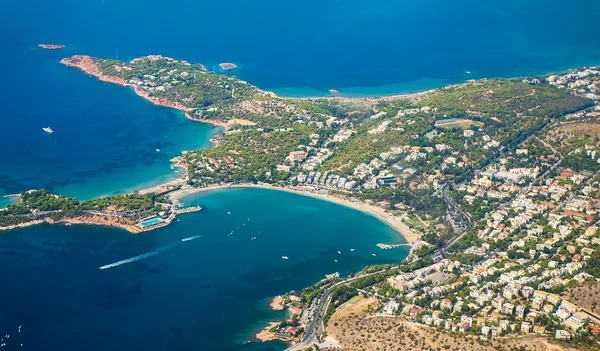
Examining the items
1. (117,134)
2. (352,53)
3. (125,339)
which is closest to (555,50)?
(352,53)

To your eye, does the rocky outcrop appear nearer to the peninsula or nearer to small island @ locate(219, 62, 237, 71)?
the peninsula

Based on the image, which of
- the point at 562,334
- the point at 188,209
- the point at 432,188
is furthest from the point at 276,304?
the point at 432,188

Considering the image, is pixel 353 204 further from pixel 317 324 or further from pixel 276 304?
pixel 317 324

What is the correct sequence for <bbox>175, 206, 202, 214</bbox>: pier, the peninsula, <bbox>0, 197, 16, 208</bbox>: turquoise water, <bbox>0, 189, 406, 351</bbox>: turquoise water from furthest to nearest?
<bbox>0, 197, 16, 208</bbox>: turquoise water < <bbox>175, 206, 202, 214</bbox>: pier < the peninsula < <bbox>0, 189, 406, 351</bbox>: turquoise water

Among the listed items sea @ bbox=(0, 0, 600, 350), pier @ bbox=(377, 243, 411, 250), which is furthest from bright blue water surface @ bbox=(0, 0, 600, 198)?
pier @ bbox=(377, 243, 411, 250)

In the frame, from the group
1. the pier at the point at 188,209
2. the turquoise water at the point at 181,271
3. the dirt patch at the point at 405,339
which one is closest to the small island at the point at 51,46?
the turquoise water at the point at 181,271

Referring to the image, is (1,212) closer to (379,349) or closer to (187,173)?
(187,173)
